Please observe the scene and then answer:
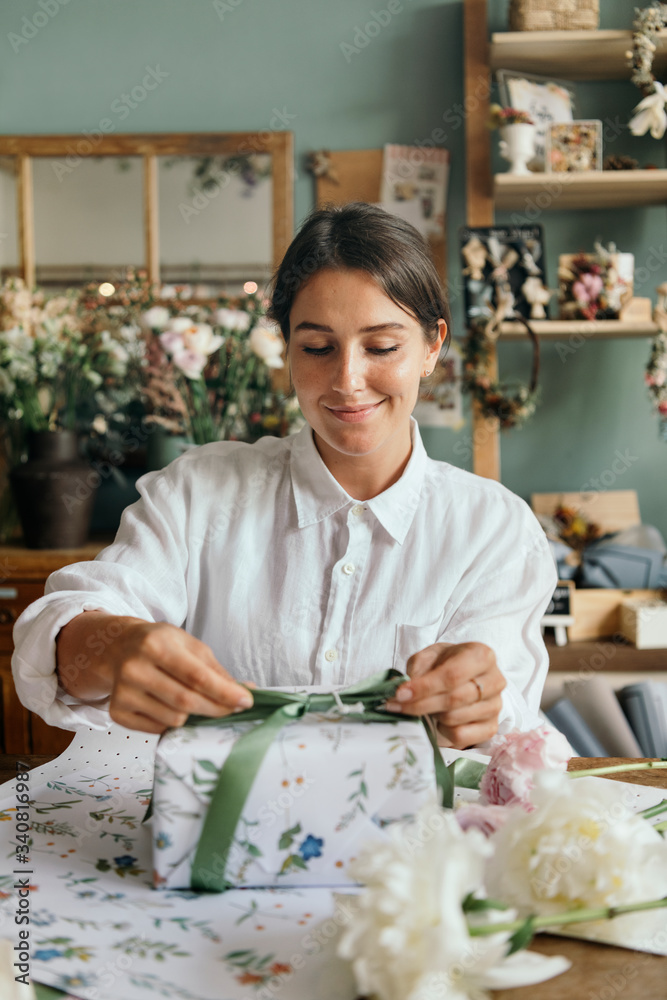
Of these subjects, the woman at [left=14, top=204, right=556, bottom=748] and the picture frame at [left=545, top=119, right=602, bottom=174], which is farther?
the picture frame at [left=545, top=119, right=602, bottom=174]

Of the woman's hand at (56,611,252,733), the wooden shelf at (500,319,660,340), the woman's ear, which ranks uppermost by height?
the wooden shelf at (500,319,660,340)

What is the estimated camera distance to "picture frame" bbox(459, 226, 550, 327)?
97.3 inches

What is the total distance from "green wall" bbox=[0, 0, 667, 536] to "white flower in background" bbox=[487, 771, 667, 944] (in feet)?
7.18

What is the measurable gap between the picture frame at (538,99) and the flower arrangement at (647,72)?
8.2 inches

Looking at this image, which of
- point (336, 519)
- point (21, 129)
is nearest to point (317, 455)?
point (336, 519)

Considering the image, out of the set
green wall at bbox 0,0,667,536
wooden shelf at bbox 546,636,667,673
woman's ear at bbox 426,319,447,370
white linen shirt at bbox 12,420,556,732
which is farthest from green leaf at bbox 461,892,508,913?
green wall at bbox 0,0,667,536

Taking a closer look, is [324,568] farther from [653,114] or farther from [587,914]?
[653,114]

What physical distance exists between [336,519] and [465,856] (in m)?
0.79

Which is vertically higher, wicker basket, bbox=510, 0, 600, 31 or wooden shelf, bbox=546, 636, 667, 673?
wicker basket, bbox=510, 0, 600, 31

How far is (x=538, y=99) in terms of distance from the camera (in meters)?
2.54

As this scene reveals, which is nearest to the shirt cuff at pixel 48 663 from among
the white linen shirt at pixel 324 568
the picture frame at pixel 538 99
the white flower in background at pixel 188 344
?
the white linen shirt at pixel 324 568

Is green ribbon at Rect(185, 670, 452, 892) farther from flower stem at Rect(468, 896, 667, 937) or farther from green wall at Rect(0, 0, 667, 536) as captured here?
green wall at Rect(0, 0, 667, 536)

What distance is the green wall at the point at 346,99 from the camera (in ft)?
8.77

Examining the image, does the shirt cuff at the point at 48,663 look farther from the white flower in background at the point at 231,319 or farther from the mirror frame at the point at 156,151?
the mirror frame at the point at 156,151
